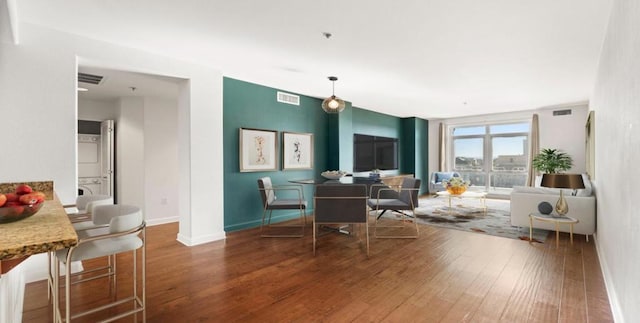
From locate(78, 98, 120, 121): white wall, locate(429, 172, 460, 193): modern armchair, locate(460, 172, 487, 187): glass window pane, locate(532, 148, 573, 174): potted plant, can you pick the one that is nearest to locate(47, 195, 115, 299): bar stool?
locate(78, 98, 120, 121): white wall

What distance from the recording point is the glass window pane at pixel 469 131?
8.51m

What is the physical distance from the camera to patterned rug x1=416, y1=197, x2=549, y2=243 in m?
4.34

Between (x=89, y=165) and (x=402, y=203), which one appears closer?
(x=402, y=203)

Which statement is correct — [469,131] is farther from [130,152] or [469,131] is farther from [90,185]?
[90,185]

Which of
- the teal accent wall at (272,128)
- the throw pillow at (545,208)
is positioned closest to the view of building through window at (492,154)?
the teal accent wall at (272,128)

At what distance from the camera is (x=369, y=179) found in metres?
4.51

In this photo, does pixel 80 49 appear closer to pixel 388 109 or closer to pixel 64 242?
pixel 64 242

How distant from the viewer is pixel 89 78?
3939mm

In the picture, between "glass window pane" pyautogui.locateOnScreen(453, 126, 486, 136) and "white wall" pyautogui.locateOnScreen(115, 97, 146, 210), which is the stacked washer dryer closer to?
"white wall" pyautogui.locateOnScreen(115, 97, 146, 210)

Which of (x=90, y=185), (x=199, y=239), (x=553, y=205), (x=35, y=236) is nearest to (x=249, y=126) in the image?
(x=199, y=239)

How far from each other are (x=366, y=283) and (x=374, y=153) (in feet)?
16.6

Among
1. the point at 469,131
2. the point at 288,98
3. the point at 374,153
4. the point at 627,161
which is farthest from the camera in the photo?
the point at 469,131

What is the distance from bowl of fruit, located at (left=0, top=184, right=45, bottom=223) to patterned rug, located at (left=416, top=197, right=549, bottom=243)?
4885 millimetres

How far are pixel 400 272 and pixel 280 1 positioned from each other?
8.88ft
